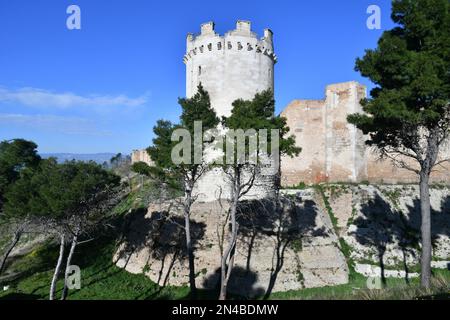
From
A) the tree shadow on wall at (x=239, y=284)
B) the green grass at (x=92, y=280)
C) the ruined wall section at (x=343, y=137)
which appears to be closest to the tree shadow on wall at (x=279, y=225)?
the tree shadow on wall at (x=239, y=284)

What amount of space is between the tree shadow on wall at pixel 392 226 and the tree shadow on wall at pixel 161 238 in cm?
951

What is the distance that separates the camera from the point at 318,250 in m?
22.4

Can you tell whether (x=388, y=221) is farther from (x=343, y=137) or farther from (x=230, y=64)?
(x=230, y=64)

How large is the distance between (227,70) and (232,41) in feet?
6.15

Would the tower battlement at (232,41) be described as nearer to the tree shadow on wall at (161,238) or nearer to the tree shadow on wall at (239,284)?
the tree shadow on wall at (161,238)

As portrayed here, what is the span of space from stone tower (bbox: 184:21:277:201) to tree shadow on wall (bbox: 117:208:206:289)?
2807 millimetres

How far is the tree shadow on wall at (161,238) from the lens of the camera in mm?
22531

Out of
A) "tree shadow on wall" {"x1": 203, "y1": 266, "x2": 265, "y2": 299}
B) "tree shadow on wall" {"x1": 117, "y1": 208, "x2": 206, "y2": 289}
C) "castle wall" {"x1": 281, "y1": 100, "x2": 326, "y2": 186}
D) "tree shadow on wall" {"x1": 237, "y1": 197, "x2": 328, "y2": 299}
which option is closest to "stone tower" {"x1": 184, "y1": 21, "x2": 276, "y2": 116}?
"castle wall" {"x1": 281, "y1": 100, "x2": 326, "y2": 186}

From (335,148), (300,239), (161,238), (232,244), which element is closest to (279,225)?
(300,239)

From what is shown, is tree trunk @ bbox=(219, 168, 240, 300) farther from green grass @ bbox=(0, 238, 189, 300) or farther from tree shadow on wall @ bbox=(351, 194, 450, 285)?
tree shadow on wall @ bbox=(351, 194, 450, 285)

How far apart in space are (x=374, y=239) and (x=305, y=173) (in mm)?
9140
